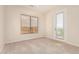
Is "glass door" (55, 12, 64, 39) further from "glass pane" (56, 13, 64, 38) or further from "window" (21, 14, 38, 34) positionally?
"window" (21, 14, 38, 34)

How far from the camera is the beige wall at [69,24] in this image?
349 centimetres

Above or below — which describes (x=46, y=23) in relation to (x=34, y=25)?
above

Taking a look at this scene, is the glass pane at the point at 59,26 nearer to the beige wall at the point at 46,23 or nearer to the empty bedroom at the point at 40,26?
the empty bedroom at the point at 40,26

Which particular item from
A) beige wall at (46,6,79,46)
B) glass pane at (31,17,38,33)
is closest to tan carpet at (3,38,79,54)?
beige wall at (46,6,79,46)

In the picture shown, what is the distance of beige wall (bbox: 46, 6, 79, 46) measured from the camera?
3488 mm

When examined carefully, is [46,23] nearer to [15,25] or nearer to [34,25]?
[34,25]

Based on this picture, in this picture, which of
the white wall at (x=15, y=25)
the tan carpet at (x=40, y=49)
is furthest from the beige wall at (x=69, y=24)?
the white wall at (x=15, y=25)

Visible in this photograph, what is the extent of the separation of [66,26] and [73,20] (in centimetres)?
49

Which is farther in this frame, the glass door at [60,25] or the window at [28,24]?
the window at [28,24]

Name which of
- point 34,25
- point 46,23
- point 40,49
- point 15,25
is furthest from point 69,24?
point 15,25

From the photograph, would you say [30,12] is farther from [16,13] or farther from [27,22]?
[16,13]

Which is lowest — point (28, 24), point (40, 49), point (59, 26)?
point (40, 49)

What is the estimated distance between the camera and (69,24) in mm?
3867
